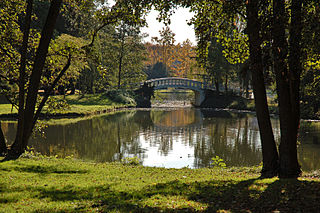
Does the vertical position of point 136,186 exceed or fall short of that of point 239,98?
it falls short

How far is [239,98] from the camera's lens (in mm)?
47688

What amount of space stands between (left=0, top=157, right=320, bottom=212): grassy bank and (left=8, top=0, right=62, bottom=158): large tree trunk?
268 centimetres

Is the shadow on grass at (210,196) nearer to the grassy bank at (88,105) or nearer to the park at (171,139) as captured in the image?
the park at (171,139)

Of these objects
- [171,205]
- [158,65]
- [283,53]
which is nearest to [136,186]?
[171,205]

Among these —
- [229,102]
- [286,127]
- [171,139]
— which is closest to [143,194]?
[286,127]

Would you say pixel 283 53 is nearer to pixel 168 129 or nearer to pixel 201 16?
pixel 201 16

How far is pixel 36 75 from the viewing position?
38.4 feet

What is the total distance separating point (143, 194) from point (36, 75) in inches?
266

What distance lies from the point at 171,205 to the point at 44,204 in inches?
100

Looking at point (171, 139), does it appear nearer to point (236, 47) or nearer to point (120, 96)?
point (236, 47)

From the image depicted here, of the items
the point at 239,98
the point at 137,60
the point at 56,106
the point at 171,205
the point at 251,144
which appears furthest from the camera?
the point at 137,60

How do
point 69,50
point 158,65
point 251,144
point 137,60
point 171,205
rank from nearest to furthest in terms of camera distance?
point 171,205 → point 69,50 → point 251,144 → point 137,60 → point 158,65

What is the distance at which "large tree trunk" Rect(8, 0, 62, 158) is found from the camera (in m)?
11.3

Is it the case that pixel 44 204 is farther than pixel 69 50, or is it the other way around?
pixel 69 50
